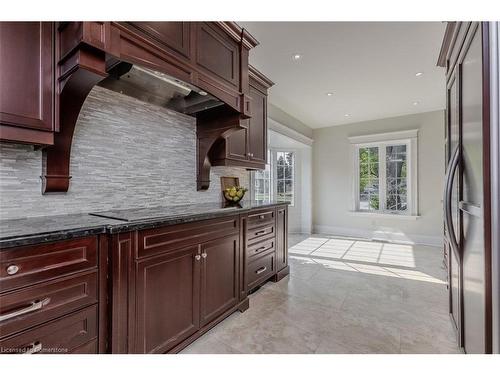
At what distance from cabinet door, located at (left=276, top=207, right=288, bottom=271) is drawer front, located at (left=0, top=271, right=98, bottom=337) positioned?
204 centimetres

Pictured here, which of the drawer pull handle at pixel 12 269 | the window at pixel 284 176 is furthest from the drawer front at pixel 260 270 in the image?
the window at pixel 284 176

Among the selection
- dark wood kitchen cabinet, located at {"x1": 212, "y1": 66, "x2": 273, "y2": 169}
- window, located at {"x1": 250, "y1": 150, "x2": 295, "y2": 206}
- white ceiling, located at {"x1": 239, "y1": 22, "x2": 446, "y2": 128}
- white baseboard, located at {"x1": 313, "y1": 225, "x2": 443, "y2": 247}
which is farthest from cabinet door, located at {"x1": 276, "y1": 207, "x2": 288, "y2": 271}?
white baseboard, located at {"x1": 313, "y1": 225, "x2": 443, "y2": 247}

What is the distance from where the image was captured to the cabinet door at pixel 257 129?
2.90 m

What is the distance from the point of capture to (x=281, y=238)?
9.76ft

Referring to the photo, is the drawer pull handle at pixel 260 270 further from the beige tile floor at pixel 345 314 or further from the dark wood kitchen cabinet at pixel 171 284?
the dark wood kitchen cabinet at pixel 171 284

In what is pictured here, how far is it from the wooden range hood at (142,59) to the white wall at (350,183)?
164 inches

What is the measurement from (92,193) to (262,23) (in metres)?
1.99

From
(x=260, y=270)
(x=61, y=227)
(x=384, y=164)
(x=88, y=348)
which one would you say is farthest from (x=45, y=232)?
(x=384, y=164)

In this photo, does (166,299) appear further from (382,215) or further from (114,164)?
(382,215)

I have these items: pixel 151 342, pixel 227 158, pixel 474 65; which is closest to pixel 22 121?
pixel 151 342

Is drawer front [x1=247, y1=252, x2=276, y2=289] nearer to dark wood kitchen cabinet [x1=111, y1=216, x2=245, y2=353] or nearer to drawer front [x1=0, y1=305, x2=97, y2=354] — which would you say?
dark wood kitchen cabinet [x1=111, y1=216, x2=245, y2=353]

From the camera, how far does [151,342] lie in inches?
55.0

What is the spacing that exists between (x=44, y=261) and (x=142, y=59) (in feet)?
3.59
